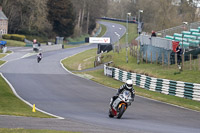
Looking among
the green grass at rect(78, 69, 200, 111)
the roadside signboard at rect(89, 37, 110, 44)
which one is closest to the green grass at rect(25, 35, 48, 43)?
the roadside signboard at rect(89, 37, 110, 44)

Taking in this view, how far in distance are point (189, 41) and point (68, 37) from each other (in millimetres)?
63665

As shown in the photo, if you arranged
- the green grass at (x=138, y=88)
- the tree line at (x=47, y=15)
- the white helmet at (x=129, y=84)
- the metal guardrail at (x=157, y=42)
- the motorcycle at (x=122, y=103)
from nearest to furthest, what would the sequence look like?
the white helmet at (x=129, y=84) → the motorcycle at (x=122, y=103) → the green grass at (x=138, y=88) → the metal guardrail at (x=157, y=42) → the tree line at (x=47, y=15)

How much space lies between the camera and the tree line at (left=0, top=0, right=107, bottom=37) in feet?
299

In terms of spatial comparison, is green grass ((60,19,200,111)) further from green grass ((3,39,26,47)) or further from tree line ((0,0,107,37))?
tree line ((0,0,107,37))

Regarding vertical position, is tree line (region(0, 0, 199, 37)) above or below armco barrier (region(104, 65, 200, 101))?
above

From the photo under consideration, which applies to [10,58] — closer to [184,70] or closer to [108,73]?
[108,73]

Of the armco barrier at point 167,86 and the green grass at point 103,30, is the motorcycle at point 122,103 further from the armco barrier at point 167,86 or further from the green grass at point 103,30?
the green grass at point 103,30

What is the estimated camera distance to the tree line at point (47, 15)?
91.0 metres

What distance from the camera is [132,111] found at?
19016 millimetres

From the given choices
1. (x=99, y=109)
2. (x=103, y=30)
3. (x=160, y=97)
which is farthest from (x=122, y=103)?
(x=103, y=30)

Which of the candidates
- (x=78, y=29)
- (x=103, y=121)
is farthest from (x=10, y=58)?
(x=78, y=29)

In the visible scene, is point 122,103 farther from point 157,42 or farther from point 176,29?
point 176,29

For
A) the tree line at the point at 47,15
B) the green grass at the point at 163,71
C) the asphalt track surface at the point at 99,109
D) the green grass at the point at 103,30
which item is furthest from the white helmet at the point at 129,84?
the green grass at the point at 103,30

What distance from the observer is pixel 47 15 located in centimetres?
9688
